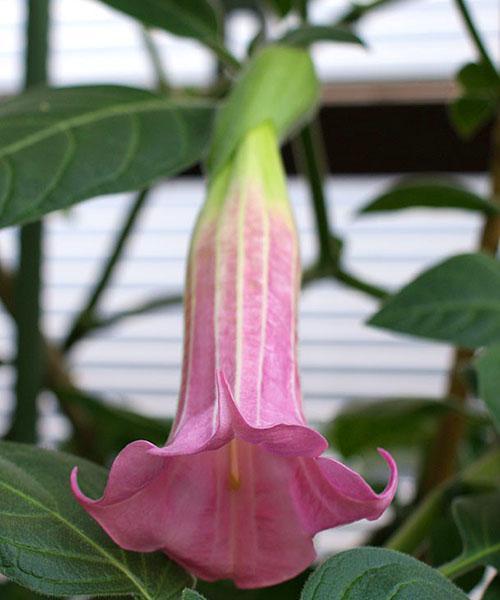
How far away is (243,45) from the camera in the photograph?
1.41m

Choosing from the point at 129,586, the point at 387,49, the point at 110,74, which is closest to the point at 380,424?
the point at 129,586

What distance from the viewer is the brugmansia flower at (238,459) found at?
0.24 m

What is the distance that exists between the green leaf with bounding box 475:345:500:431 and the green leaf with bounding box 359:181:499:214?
0.59 feet

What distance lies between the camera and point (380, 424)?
0.68m

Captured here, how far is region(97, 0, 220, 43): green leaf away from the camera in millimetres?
447

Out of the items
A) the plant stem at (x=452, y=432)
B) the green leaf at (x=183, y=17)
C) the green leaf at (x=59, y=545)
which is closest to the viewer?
the green leaf at (x=59, y=545)

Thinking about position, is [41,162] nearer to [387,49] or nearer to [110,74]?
[387,49]

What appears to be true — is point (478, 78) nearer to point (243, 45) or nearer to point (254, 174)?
point (254, 174)

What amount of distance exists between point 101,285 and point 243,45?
2.79 feet

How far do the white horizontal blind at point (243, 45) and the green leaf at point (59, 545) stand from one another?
1168 millimetres

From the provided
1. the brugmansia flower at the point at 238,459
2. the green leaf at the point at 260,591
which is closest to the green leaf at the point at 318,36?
the brugmansia flower at the point at 238,459

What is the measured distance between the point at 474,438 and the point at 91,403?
1.04 ft

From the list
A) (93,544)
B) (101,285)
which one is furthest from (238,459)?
(101,285)

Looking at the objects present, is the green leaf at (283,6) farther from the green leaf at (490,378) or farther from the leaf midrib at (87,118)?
the green leaf at (490,378)
